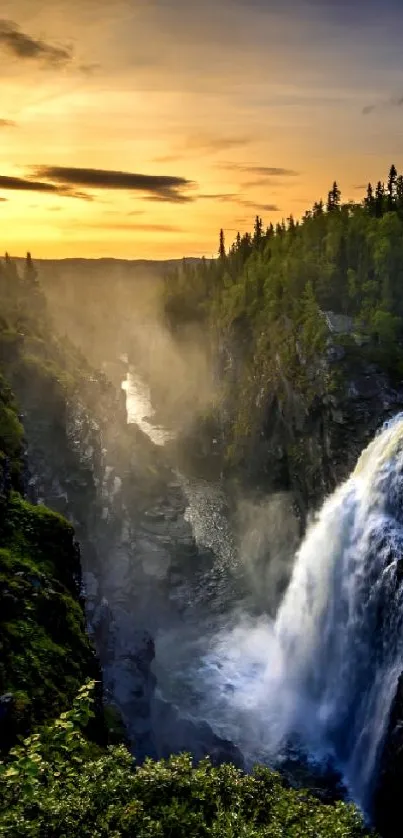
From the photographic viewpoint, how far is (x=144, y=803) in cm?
1395

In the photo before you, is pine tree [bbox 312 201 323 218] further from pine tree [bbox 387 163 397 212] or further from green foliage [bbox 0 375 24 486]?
green foliage [bbox 0 375 24 486]

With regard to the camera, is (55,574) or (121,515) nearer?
(55,574)

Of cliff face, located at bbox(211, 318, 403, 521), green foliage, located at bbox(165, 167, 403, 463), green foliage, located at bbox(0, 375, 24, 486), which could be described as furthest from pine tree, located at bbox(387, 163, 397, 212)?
green foliage, located at bbox(0, 375, 24, 486)

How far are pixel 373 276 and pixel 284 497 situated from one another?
106 ft

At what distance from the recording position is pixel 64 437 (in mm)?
58062

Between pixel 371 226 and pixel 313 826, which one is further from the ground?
pixel 371 226

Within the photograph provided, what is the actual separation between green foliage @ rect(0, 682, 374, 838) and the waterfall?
83.7 feet

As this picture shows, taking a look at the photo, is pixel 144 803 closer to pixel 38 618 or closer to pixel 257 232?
pixel 38 618

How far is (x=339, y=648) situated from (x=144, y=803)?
35135mm

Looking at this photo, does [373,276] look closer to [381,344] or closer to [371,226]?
[371,226]

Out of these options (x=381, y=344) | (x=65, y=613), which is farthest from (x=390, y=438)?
(x=65, y=613)

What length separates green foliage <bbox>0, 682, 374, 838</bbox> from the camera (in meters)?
12.5

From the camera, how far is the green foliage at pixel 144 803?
12516 millimetres

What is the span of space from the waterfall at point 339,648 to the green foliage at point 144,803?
2551cm
